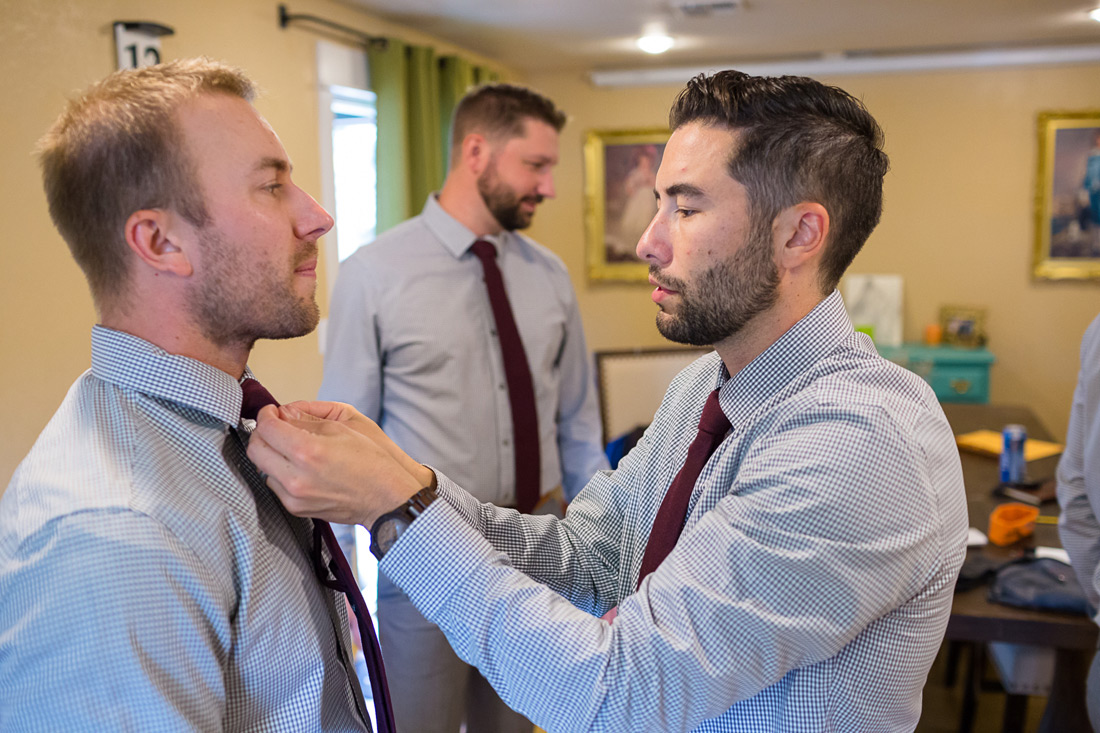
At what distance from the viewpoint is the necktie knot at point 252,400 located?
1029 millimetres

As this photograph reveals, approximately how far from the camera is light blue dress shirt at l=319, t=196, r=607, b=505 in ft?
7.43

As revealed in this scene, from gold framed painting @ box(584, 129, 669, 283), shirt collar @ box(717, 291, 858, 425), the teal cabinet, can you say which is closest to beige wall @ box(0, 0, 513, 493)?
shirt collar @ box(717, 291, 858, 425)

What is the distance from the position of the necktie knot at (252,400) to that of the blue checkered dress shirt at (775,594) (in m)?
0.26

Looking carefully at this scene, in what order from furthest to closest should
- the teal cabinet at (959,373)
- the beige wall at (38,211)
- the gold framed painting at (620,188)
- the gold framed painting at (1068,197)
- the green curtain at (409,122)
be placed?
the gold framed painting at (620,188)
the gold framed painting at (1068,197)
the teal cabinet at (959,373)
the green curtain at (409,122)
the beige wall at (38,211)

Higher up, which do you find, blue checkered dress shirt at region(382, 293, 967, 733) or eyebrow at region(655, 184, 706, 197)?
eyebrow at region(655, 184, 706, 197)

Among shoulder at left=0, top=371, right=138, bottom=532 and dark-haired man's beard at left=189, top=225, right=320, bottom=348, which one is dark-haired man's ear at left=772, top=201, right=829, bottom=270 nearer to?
dark-haired man's beard at left=189, top=225, right=320, bottom=348

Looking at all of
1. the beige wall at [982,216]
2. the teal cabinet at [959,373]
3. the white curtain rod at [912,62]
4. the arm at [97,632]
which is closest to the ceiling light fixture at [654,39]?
the white curtain rod at [912,62]

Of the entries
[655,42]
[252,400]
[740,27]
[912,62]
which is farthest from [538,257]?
[912,62]

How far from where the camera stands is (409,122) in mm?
3922

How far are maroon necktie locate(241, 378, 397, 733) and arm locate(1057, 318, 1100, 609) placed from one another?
1499 millimetres

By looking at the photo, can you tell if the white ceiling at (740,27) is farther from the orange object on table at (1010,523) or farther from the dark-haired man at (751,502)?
the dark-haired man at (751,502)

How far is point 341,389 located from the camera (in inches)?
87.7

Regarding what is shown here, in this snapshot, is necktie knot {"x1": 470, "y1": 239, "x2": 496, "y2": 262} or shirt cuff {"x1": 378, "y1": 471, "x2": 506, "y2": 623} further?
necktie knot {"x1": 470, "y1": 239, "x2": 496, "y2": 262}

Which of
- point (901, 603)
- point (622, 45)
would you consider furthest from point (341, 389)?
point (622, 45)
